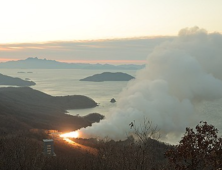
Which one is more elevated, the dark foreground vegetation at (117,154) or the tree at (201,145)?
the tree at (201,145)

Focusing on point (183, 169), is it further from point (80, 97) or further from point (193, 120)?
point (80, 97)

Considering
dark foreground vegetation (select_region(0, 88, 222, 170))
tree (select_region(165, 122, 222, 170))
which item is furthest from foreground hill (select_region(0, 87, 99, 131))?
tree (select_region(165, 122, 222, 170))

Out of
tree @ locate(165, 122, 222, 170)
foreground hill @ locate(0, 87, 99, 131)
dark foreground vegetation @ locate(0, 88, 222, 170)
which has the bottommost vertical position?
foreground hill @ locate(0, 87, 99, 131)

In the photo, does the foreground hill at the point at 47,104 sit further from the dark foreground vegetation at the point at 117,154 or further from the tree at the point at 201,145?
the tree at the point at 201,145

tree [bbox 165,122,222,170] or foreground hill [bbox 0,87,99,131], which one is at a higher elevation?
tree [bbox 165,122,222,170]

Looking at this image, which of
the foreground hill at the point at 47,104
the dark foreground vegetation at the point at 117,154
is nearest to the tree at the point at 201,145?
the dark foreground vegetation at the point at 117,154

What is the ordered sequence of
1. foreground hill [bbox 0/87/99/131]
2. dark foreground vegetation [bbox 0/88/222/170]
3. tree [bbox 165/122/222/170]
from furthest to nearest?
foreground hill [bbox 0/87/99/131] < dark foreground vegetation [bbox 0/88/222/170] < tree [bbox 165/122/222/170]

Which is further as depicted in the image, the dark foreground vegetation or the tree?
the dark foreground vegetation

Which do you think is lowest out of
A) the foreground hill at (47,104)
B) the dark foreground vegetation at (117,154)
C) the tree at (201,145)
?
the foreground hill at (47,104)

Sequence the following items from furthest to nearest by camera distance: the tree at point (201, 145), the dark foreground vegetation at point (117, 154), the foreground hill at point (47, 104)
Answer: the foreground hill at point (47, 104)
the dark foreground vegetation at point (117, 154)
the tree at point (201, 145)

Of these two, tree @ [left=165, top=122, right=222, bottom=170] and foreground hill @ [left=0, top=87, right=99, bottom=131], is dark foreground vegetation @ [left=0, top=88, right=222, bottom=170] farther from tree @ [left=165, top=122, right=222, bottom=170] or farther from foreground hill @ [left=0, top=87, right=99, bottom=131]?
foreground hill @ [left=0, top=87, right=99, bottom=131]

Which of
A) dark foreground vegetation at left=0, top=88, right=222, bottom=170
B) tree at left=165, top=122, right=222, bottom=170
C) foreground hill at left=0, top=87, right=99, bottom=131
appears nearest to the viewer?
tree at left=165, top=122, right=222, bottom=170
